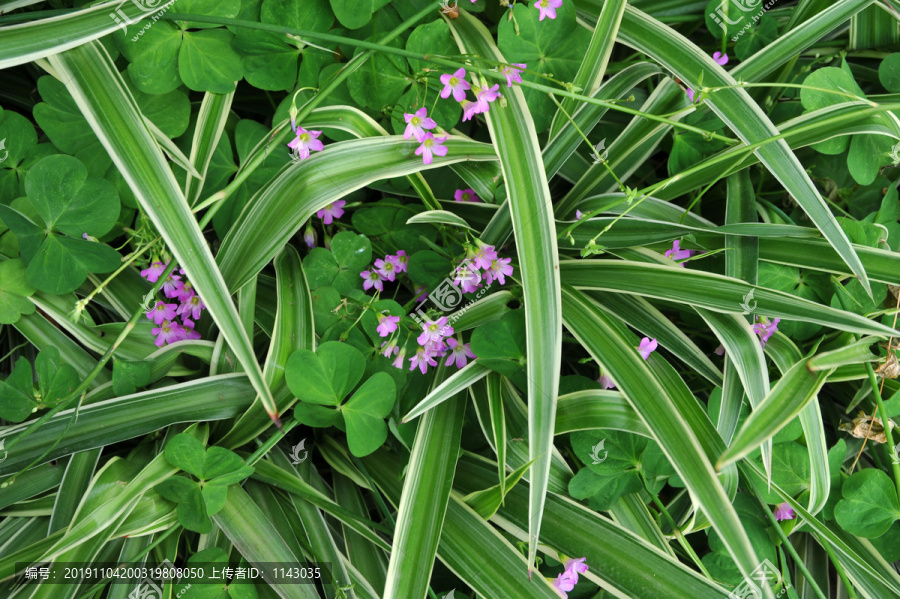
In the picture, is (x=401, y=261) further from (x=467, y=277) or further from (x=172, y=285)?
(x=172, y=285)

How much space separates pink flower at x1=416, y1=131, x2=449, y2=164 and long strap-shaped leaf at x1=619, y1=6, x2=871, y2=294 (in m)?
0.46

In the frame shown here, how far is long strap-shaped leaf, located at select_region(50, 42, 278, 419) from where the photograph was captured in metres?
1.02

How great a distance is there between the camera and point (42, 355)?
3.74 ft

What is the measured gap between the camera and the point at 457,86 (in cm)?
110

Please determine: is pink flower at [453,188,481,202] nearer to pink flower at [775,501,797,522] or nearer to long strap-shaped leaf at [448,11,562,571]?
long strap-shaped leaf at [448,11,562,571]

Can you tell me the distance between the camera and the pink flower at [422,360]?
1170mm

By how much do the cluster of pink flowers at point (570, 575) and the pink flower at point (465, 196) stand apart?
2.62 ft

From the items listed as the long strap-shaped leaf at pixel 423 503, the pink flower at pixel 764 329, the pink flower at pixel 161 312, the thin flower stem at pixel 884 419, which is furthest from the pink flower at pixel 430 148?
the thin flower stem at pixel 884 419

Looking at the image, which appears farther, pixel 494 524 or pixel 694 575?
pixel 494 524

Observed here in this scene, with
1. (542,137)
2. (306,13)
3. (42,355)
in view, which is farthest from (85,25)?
(542,137)

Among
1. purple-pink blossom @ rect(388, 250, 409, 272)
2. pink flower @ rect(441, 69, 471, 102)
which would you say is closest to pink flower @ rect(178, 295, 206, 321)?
purple-pink blossom @ rect(388, 250, 409, 272)

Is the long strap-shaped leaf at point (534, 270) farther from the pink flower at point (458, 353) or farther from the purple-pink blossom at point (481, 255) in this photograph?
the pink flower at point (458, 353)

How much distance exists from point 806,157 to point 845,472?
77 centimetres

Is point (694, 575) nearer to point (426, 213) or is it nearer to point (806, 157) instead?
point (426, 213)
